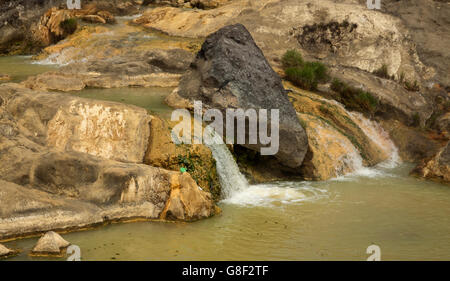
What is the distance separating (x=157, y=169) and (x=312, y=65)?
27.7 feet

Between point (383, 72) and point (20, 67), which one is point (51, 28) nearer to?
point (20, 67)

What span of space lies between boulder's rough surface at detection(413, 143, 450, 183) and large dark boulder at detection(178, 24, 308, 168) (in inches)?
115

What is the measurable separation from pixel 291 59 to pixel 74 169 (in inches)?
376

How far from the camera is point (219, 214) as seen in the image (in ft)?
28.6

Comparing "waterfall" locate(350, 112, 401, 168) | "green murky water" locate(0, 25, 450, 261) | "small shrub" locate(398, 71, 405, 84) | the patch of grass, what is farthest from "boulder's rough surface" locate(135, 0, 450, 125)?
"green murky water" locate(0, 25, 450, 261)

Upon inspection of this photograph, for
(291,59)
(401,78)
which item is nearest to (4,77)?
(291,59)

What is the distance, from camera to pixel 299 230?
319 inches

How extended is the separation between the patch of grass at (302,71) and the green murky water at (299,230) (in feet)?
15.6

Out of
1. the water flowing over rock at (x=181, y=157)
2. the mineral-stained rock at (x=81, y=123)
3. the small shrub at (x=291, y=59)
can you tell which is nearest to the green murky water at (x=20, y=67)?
the mineral-stained rock at (x=81, y=123)

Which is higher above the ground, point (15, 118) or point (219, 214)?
point (15, 118)

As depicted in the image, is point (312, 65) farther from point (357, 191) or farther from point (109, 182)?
point (109, 182)

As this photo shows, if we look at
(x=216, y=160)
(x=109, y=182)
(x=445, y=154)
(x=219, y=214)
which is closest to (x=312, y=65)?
(x=445, y=154)

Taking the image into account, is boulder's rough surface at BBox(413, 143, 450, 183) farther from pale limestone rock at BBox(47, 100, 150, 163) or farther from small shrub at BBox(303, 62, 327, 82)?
pale limestone rock at BBox(47, 100, 150, 163)

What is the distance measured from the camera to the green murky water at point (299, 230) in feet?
22.7
